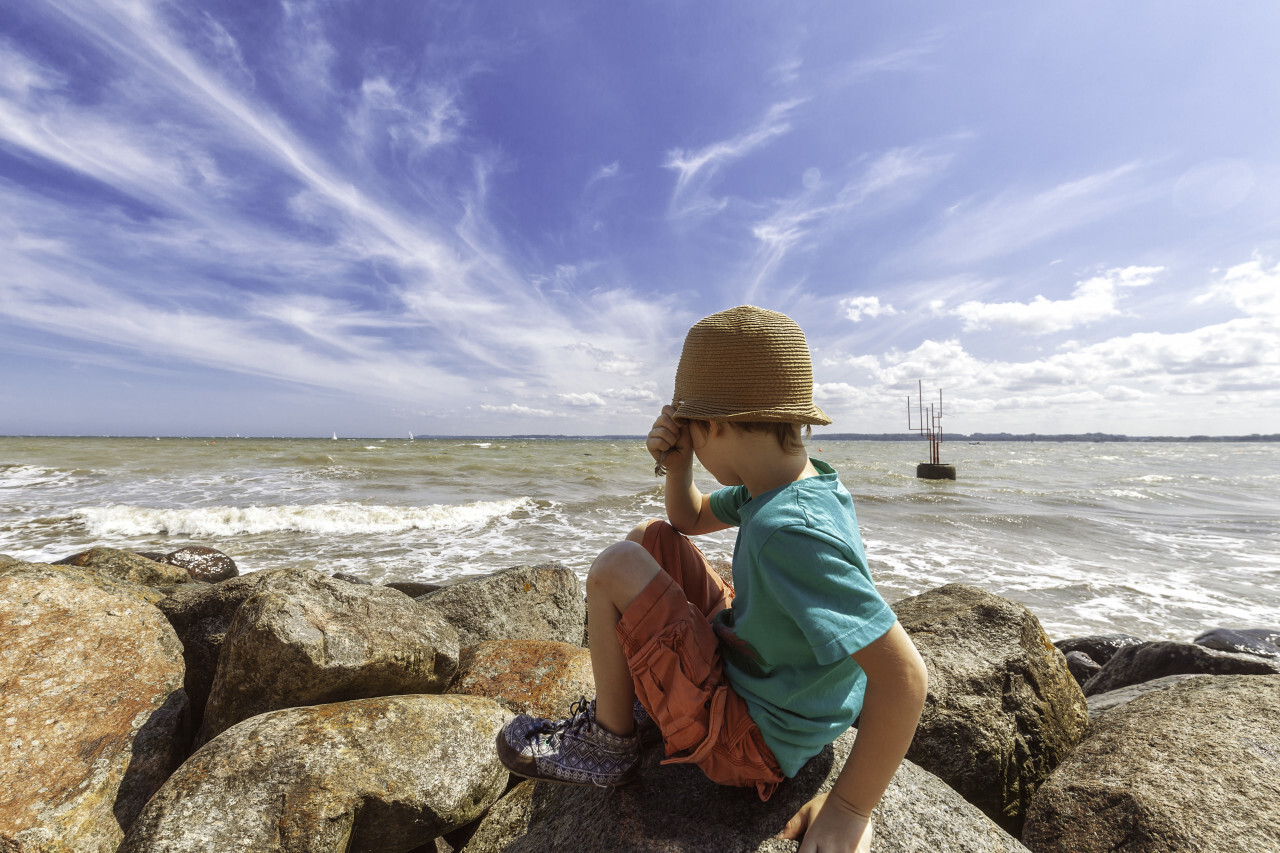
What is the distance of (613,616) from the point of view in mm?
1895

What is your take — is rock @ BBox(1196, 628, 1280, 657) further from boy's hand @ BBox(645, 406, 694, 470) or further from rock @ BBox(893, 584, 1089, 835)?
boy's hand @ BBox(645, 406, 694, 470)

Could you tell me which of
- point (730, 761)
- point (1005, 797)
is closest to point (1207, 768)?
point (1005, 797)

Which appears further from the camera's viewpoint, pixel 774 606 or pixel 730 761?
pixel 730 761

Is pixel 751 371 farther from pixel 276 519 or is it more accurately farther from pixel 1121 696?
pixel 276 519

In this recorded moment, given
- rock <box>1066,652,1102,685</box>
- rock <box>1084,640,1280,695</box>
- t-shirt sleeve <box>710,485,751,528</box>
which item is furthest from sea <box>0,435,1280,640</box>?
t-shirt sleeve <box>710,485,751,528</box>

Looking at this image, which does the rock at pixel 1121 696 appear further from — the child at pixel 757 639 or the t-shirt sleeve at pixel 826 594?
the t-shirt sleeve at pixel 826 594

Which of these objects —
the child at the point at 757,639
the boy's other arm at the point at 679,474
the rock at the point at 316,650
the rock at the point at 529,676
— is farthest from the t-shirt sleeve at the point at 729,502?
the rock at the point at 316,650

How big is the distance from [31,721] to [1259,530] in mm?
18370

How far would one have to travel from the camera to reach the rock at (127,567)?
5.74 metres

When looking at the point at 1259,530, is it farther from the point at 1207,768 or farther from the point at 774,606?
the point at 774,606

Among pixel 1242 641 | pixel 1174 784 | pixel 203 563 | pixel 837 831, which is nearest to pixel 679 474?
pixel 837 831

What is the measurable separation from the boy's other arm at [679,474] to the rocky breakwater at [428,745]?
Result: 88cm

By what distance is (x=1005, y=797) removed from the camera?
8.63ft

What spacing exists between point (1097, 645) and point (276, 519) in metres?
13.3
